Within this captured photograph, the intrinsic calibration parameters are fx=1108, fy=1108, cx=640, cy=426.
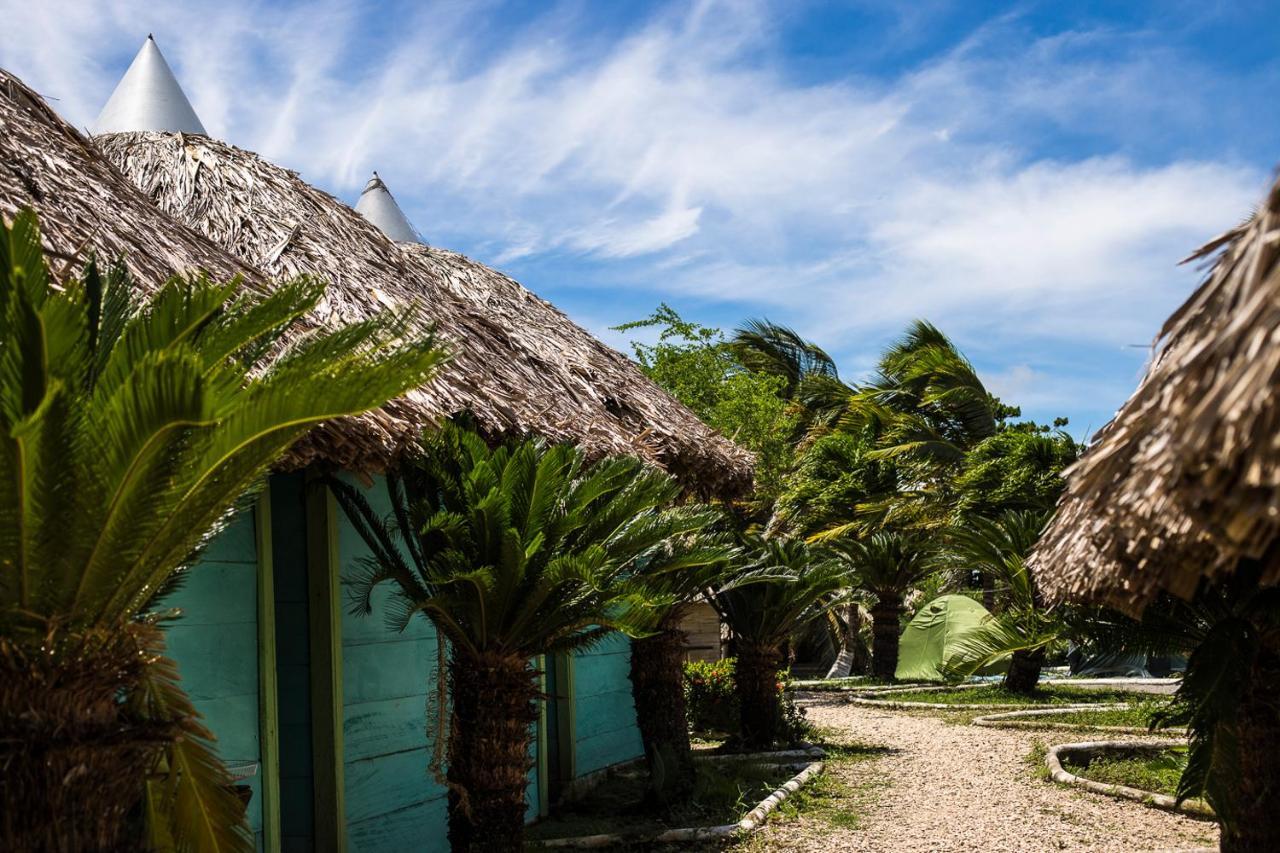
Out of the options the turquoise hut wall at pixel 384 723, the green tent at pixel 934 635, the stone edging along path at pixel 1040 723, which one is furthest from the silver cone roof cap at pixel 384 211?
the green tent at pixel 934 635

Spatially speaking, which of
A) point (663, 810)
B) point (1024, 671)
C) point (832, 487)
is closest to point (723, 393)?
point (832, 487)

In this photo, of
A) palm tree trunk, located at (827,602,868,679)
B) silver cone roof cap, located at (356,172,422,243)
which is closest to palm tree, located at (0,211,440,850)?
silver cone roof cap, located at (356,172,422,243)

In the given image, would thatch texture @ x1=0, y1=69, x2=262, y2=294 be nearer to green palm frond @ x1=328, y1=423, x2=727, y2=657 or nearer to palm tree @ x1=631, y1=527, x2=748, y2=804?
green palm frond @ x1=328, y1=423, x2=727, y2=657

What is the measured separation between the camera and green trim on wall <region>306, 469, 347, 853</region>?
6.45 metres

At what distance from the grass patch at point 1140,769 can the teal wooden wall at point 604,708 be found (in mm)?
4239

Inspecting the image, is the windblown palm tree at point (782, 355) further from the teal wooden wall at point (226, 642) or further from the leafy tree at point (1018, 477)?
the teal wooden wall at point (226, 642)

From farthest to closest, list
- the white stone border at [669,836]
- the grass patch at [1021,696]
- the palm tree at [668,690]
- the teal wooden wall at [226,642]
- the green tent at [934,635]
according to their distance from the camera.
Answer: the green tent at [934,635] → the grass patch at [1021,696] → the palm tree at [668,690] → the white stone border at [669,836] → the teal wooden wall at [226,642]

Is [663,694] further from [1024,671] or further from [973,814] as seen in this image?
[1024,671]

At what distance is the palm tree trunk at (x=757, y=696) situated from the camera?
462 inches

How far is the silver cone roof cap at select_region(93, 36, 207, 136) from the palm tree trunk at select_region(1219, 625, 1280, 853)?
34.5 ft

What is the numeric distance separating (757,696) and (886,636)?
936 cm

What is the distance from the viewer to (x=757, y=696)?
1191 centimetres

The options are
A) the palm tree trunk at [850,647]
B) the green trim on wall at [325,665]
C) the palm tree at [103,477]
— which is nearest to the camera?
the palm tree at [103,477]

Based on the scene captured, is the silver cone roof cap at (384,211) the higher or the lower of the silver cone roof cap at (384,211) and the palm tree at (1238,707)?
the higher
